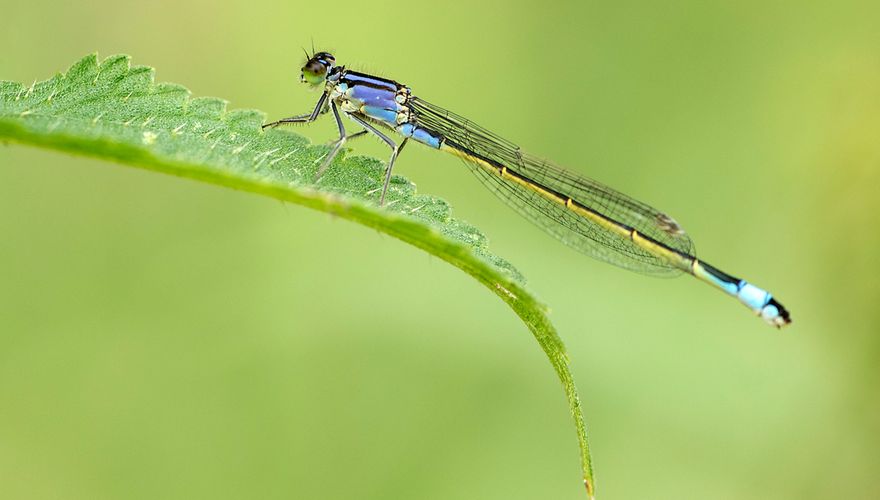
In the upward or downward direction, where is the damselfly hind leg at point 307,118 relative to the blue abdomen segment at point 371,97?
downward

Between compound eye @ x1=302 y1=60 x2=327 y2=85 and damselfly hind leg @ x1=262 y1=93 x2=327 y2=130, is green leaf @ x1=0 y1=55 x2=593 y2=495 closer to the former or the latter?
damselfly hind leg @ x1=262 y1=93 x2=327 y2=130

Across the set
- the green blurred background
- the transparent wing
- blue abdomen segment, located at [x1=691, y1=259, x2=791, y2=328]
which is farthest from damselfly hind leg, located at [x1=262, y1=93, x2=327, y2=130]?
blue abdomen segment, located at [x1=691, y1=259, x2=791, y2=328]

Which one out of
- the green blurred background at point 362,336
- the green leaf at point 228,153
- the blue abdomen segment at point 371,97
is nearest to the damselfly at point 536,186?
the blue abdomen segment at point 371,97

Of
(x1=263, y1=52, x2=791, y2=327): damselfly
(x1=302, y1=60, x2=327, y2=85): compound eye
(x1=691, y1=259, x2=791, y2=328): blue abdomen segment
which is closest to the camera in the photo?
(x1=691, y1=259, x2=791, y2=328): blue abdomen segment

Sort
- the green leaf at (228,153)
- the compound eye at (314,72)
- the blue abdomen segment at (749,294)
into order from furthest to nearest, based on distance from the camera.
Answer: the compound eye at (314,72), the blue abdomen segment at (749,294), the green leaf at (228,153)

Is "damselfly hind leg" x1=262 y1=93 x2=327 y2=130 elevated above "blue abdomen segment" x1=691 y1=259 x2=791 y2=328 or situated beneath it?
elevated above

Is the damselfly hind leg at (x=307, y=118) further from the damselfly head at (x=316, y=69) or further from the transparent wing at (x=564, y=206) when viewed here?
the transparent wing at (x=564, y=206)

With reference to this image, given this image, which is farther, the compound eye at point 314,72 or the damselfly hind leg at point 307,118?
the compound eye at point 314,72

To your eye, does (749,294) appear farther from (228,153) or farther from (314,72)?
(228,153)
